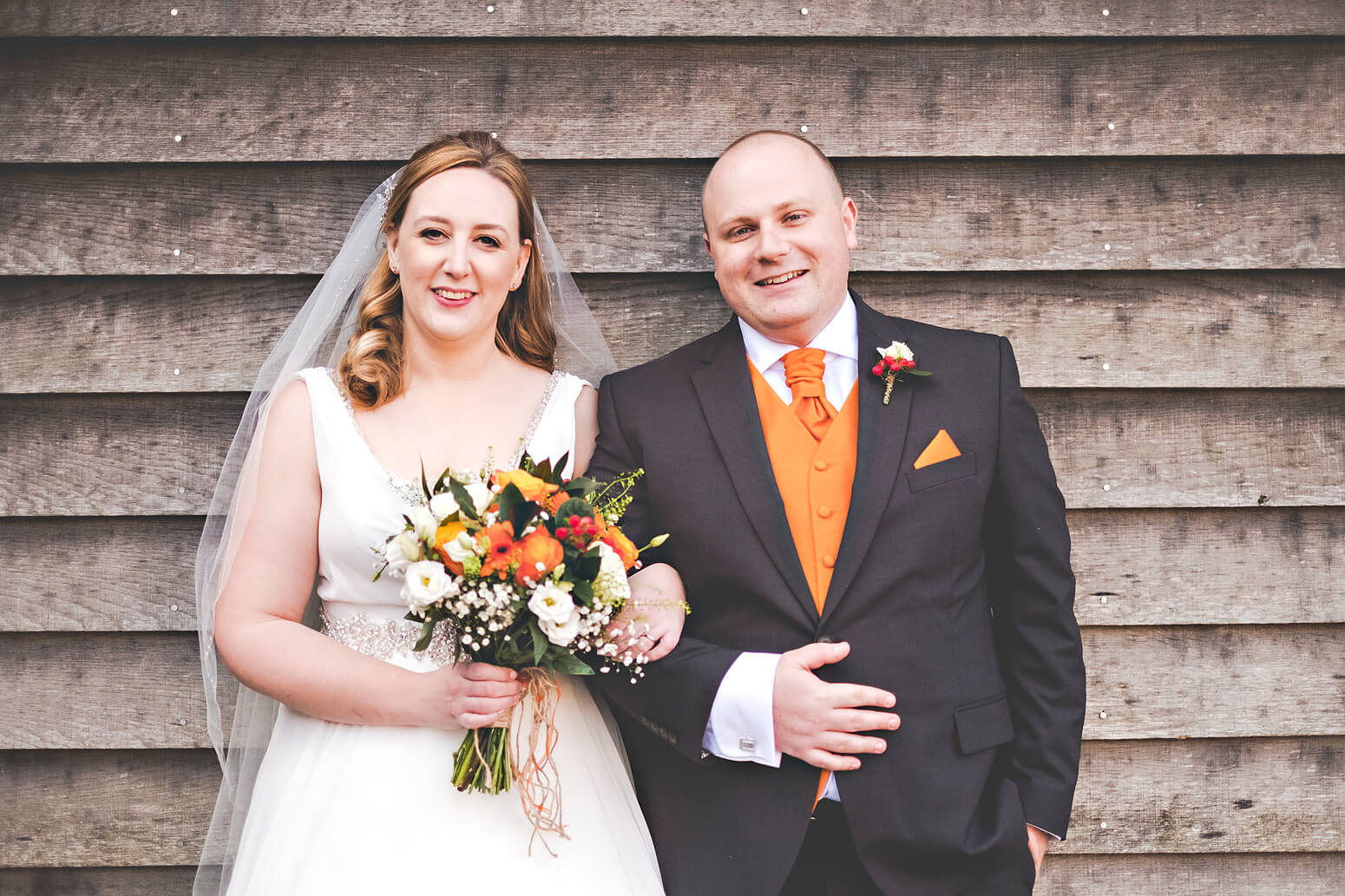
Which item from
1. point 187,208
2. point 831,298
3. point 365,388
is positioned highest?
point 187,208

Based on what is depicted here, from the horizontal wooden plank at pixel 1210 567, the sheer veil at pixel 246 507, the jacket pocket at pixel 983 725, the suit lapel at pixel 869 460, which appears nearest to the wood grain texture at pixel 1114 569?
the horizontal wooden plank at pixel 1210 567

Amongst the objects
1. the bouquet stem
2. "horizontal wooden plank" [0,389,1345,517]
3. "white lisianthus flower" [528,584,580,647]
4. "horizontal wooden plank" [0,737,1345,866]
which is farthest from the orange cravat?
"horizontal wooden plank" [0,737,1345,866]

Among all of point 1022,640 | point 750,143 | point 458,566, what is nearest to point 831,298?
point 750,143

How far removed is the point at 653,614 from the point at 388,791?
0.68 meters

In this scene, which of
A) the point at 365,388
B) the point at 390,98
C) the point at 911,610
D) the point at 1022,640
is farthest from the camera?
the point at 390,98

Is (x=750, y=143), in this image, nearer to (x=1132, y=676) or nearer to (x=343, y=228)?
(x=343, y=228)

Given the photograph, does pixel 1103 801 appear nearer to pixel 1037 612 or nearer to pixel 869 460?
pixel 1037 612

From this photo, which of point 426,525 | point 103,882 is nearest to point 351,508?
point 426,525

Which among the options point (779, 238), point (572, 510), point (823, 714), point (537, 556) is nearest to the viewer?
point (537, 556)

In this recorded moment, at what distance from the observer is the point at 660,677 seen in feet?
6.57

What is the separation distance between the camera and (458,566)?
1784 mm

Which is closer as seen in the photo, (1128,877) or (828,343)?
(828,343)

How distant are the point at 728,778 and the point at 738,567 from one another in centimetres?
46

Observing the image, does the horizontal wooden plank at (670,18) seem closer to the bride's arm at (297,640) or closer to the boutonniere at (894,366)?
the boutonniere at (894,366)
